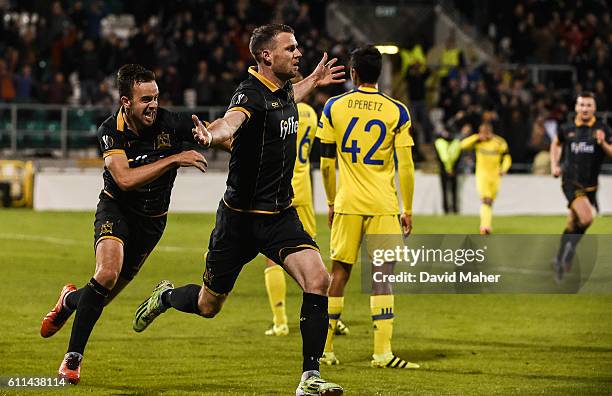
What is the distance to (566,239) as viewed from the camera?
625 inches

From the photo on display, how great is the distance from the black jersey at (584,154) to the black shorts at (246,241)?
24.5 ft

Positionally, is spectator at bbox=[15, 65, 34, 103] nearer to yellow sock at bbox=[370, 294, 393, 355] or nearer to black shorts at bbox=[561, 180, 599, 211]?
black shorts at bbox=[561, 180, 599, 211]

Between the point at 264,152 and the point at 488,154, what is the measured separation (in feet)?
45.5

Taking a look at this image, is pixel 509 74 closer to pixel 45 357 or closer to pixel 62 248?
pixel 62 248

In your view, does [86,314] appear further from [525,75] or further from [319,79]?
[525,75]

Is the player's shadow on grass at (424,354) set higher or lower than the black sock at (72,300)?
lower

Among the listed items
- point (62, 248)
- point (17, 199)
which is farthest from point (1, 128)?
point (62, 248)

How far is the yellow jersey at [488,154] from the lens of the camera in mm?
21391

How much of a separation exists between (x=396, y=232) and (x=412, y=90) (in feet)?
64.0

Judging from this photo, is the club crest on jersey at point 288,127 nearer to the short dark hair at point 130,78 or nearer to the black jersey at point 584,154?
the short dark hair at point 130,78

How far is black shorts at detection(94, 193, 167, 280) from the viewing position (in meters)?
8.56

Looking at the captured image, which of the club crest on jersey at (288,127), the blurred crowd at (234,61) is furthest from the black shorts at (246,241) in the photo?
the blurred crowd at (234,61)

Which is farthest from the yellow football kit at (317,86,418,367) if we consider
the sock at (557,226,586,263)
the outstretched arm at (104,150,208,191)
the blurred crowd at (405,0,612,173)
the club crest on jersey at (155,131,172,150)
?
the blurred crowd at (405,0,612,173)

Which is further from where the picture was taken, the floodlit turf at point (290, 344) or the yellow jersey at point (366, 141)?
the yellow jersey at point (366, 141)
